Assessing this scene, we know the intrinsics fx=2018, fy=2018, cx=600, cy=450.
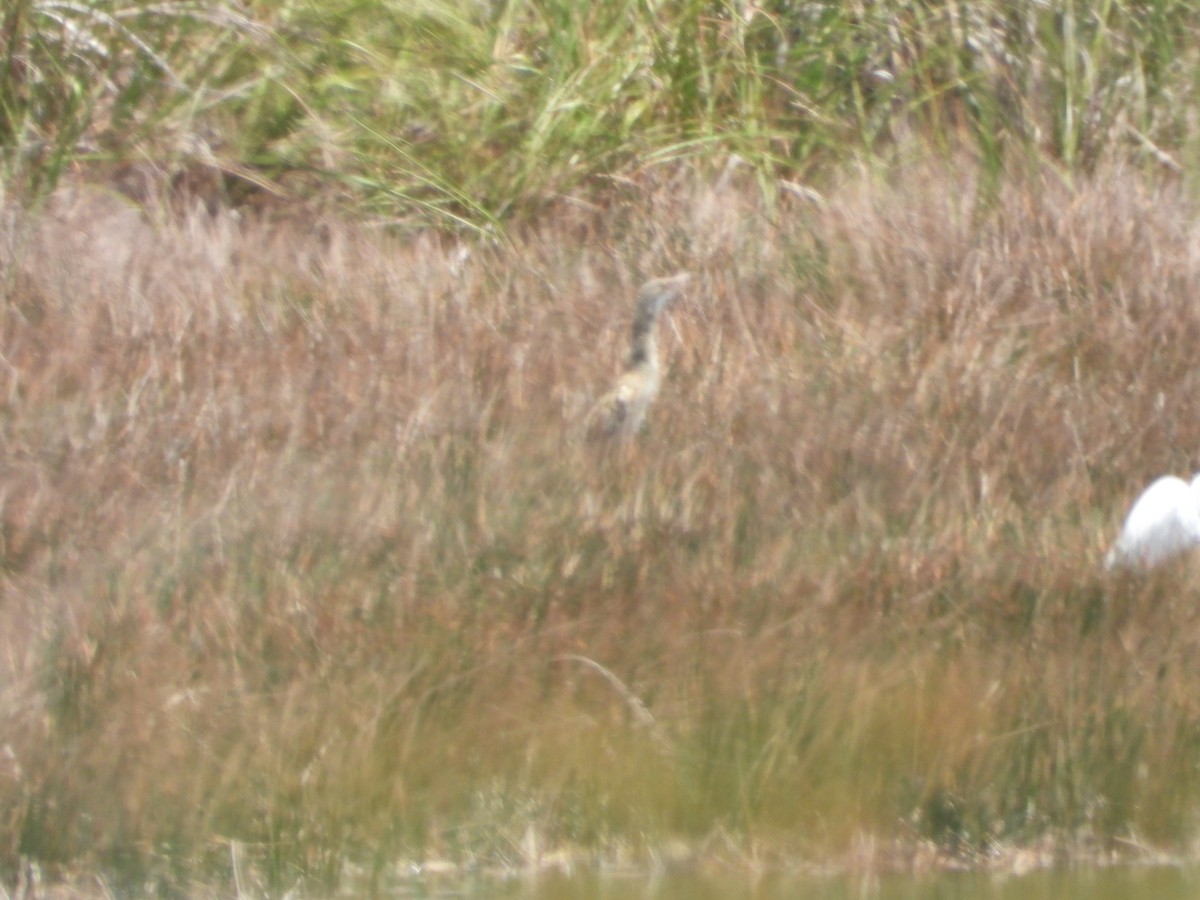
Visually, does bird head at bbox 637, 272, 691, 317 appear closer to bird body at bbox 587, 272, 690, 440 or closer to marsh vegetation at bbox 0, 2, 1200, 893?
bird body at bbox 587, 272, 690, 440

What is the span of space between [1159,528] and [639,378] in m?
1.83

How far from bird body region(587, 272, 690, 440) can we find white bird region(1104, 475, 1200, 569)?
1.53 m

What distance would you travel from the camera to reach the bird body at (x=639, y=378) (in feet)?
20.0

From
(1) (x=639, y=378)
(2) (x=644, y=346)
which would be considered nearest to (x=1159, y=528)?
(1) (x=639, y=378)

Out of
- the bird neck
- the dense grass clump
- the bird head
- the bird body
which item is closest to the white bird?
the bird body

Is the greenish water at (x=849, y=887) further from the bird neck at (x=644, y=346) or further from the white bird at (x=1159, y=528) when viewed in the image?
the bird neck at (x=644, y=346)

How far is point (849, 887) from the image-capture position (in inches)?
161

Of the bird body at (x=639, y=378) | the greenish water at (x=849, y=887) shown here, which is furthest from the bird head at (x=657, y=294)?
Result: the greenish water at (x=849, y=887)

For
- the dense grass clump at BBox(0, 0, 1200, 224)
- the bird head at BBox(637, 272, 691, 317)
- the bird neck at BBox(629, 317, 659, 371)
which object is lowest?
the bird neck at BBox(629, 317, 659, 371)

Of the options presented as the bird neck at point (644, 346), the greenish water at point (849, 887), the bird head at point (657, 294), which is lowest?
the greenish water at point (849, 887)

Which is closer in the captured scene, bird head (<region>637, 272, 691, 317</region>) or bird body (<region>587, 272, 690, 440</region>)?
bird body (<region>587, 272, 690, 440</region>)

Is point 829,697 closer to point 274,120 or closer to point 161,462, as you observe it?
point 161,462

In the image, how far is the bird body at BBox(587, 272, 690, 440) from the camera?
610 centimetres

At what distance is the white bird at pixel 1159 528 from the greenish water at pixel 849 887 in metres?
1.07
